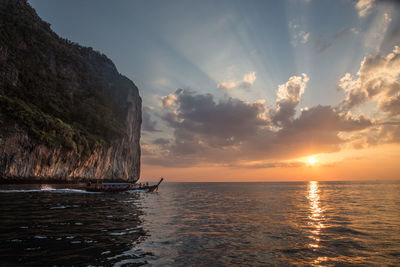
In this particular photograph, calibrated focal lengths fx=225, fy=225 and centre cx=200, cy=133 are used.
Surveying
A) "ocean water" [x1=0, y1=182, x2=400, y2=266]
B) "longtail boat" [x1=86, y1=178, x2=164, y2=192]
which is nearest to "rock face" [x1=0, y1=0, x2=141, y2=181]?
"longtail boat" [x1=86, y1=178, x2=164, y2=192]

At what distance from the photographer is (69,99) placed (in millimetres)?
67562

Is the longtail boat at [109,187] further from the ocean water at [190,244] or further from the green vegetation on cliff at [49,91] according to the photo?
the ocean water at [190,244]

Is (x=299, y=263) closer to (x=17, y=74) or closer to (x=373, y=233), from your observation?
(x=373, y=233)

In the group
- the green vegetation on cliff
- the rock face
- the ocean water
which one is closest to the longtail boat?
the rock face

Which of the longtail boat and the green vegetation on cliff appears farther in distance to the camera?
the green vegetation on cliff

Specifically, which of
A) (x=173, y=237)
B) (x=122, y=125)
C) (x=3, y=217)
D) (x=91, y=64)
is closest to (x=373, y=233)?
(x=173, y=237)

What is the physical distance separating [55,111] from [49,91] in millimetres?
7880

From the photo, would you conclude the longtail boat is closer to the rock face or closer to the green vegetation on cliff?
the rock face

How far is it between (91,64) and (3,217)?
9256 cm

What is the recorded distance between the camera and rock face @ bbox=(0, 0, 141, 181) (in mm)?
41812

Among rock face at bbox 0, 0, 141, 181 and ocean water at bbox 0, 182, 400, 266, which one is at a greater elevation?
rock face at bbox 0, 0, 141, 181

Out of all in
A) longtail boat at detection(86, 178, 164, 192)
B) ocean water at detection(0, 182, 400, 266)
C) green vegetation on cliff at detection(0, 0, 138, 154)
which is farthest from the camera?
green vegetation on cliff at detection(0, 0, 138, 154)

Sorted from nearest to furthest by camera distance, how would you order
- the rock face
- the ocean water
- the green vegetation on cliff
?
the ocean water, the rock face, the green vegetation on cliff

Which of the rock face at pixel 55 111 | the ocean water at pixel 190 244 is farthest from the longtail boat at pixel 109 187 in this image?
the ocean water at pixel 190 244
